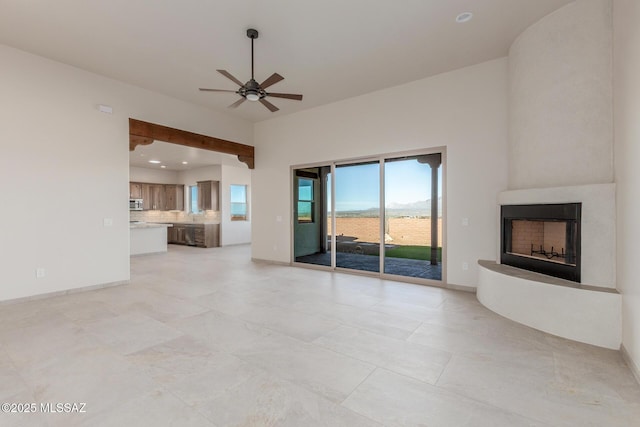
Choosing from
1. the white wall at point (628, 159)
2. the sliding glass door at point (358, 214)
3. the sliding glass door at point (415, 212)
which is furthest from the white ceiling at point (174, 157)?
the white wall at point (628, 159)

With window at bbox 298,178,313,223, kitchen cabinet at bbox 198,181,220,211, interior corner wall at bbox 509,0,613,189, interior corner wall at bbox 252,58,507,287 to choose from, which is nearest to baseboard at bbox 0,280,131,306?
window at bbox 298,178,313,223

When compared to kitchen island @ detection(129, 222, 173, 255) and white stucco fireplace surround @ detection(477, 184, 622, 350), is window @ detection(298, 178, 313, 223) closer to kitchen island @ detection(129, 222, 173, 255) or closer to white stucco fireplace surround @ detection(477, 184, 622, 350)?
white stucco fireplace surround @ detection(477, 184, 622, 350)

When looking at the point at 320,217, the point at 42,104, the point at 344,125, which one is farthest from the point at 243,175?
the point at 42,104

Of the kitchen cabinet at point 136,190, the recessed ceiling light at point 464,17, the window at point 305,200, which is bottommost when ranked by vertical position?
the window at point 305,200

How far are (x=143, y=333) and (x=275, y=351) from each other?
1.50 m

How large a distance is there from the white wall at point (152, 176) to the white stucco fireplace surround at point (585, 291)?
1201 centimetres

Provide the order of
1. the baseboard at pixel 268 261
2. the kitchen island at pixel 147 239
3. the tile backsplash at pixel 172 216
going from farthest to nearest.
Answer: the tile backsplash at pixel 172 216 → the kitchen island at pixel 147 239 → the baseboard at pixel 268 261

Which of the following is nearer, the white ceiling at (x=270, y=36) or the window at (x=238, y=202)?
the white ceiling at (x=270, y=36)

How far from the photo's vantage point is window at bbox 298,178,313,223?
702 cm

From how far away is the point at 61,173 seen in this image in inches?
174

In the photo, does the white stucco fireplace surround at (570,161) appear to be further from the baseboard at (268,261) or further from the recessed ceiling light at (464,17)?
the baseboard at (268,261)

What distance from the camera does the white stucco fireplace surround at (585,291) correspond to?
2.76 meters

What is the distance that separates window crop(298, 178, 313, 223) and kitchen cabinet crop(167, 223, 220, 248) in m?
4.75

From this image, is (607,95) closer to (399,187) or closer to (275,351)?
(399,187)
